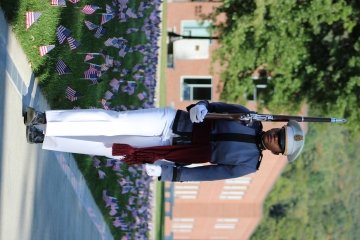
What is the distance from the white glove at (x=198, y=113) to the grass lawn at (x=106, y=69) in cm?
251

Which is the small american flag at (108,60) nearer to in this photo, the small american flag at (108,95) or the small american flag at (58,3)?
the small american flag at (108,95)

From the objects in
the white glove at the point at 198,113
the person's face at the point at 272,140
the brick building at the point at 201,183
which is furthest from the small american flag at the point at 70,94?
the brick building at the point at 201,183

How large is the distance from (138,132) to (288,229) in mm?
77968

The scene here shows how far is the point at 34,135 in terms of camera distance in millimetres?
8703

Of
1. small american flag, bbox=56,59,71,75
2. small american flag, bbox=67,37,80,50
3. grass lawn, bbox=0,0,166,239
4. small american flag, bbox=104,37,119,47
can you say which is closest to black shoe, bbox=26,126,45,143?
grass lawn, bbox=0,0,166,239

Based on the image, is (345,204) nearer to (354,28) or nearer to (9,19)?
(354,28)

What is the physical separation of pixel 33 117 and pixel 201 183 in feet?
143

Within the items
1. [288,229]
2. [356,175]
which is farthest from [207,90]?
[356,175]

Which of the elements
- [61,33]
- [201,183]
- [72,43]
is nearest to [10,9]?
[61,33]

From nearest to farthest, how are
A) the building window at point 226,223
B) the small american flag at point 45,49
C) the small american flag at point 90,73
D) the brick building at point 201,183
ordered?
the small american flag at point 45,49, the small american flag at point 90,73, the brick building at point 201,183, the building window at point 226,223

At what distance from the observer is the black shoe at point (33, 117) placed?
327 inches

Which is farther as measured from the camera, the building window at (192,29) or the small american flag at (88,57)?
the building window at (192,29)

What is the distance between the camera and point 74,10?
438 inches

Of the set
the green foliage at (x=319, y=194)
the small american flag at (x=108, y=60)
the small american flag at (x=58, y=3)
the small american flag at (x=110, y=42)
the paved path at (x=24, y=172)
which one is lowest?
the green foliage at (x=319, y=194)
